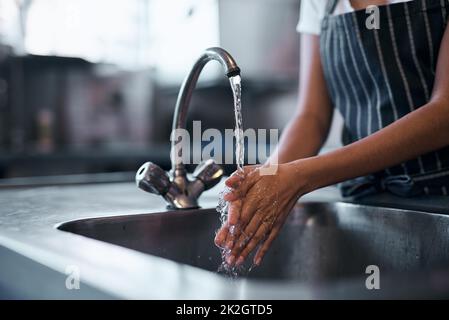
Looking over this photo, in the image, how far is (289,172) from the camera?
81 centimetres

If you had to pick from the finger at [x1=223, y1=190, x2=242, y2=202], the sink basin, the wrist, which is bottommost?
the sink basin

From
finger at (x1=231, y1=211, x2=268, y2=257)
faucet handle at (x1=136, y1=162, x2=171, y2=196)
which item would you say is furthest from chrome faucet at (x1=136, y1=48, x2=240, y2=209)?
finger at (x1=231, y1=211, x2=268, y2=257)

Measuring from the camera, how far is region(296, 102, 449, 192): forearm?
856 mm

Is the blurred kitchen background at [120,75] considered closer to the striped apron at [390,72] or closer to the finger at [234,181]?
the striped apron at [390,72]

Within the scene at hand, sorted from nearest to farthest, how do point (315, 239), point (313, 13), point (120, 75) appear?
point (315, 239) < point (313, 13) < point (120, 75)

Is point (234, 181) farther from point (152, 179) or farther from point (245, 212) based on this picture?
point (152, 179)

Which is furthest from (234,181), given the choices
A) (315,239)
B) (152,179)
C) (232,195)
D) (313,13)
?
(313,13)

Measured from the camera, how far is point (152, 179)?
1.00 metres

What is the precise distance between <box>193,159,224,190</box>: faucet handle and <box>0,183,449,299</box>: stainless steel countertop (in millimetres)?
99

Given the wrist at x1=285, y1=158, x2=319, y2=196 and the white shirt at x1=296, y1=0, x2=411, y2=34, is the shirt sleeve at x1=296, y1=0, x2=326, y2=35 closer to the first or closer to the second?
the white shirt at x1=296, y1=0, x2=411, y2=34

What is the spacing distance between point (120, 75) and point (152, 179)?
8.88 feet
